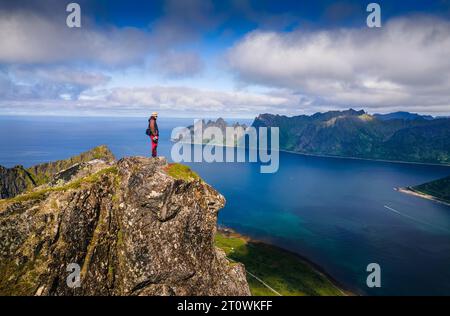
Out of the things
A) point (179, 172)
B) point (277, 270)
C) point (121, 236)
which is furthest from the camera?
point (277, 270)

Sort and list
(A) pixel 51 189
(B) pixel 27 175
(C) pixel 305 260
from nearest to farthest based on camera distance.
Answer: (A) pixel 51 189
(C) pixel 305 260
(B) pixel 27 175

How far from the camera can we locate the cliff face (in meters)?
27.5

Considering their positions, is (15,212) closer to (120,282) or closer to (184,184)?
(120,282)

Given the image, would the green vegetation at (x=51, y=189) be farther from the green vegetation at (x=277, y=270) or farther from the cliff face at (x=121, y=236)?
the green vegetation at (x=277, y=270)

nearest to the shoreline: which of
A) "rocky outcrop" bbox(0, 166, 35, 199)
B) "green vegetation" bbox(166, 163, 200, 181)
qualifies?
"green vegetation" bbox(166, 163, 200, 181)

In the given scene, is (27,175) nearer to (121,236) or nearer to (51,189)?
(51,189)

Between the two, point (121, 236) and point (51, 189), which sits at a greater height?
point (51, 189)

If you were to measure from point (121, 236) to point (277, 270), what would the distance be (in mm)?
95056

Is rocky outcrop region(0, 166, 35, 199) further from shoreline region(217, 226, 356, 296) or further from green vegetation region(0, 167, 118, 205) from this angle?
green vegetation region(0, 167, 118, 205)

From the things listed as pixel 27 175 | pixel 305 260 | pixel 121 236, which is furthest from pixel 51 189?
pixel 27 175

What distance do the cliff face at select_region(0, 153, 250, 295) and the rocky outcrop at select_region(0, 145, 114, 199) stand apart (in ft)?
422

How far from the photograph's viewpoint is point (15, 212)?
28.0 metres

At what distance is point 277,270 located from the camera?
114 m

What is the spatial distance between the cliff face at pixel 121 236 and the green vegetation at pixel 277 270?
67397 millimetres
